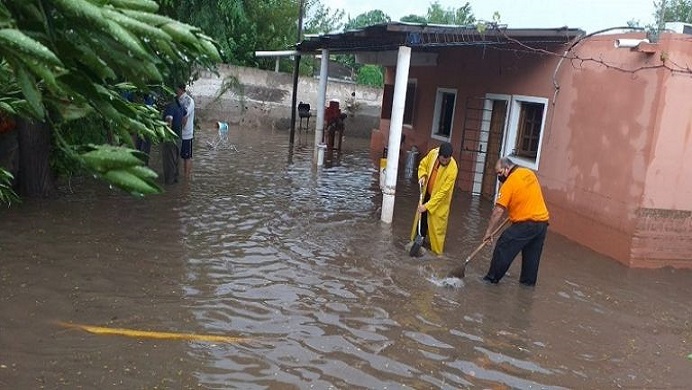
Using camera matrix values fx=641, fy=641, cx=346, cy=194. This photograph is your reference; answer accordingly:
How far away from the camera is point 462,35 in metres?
9.84

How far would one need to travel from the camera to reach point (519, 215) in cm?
700

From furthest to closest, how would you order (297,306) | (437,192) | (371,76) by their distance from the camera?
(371,76) < (437,192) < (297,306)

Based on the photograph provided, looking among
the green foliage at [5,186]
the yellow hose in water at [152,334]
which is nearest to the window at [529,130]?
the yellow hose in water at [152,334]

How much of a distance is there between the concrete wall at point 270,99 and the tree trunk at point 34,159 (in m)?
14.9

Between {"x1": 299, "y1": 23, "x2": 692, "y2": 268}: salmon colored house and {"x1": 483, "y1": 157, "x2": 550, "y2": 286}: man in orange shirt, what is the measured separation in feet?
6.81

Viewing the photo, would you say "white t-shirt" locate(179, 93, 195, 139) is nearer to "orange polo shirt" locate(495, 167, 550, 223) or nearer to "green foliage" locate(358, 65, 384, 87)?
"orange polo shirt" locate(495, 167, 550, 223)

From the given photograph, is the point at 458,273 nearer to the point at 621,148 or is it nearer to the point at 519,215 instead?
the point at 519,215

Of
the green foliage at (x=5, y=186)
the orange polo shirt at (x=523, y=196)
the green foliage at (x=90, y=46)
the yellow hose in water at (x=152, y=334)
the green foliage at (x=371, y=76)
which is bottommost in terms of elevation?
the yellow hose in water at (x=152, y=334)

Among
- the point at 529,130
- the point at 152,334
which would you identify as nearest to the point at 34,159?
the point at 152,334

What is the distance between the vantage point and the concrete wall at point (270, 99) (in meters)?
24.1

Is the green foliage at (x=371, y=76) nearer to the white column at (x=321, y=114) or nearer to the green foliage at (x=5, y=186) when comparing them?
the white column at (x=321, y=114)

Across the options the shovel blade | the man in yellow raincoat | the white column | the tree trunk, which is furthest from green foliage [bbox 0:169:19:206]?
the white column

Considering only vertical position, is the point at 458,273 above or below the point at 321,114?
below

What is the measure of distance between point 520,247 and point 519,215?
35 cm
